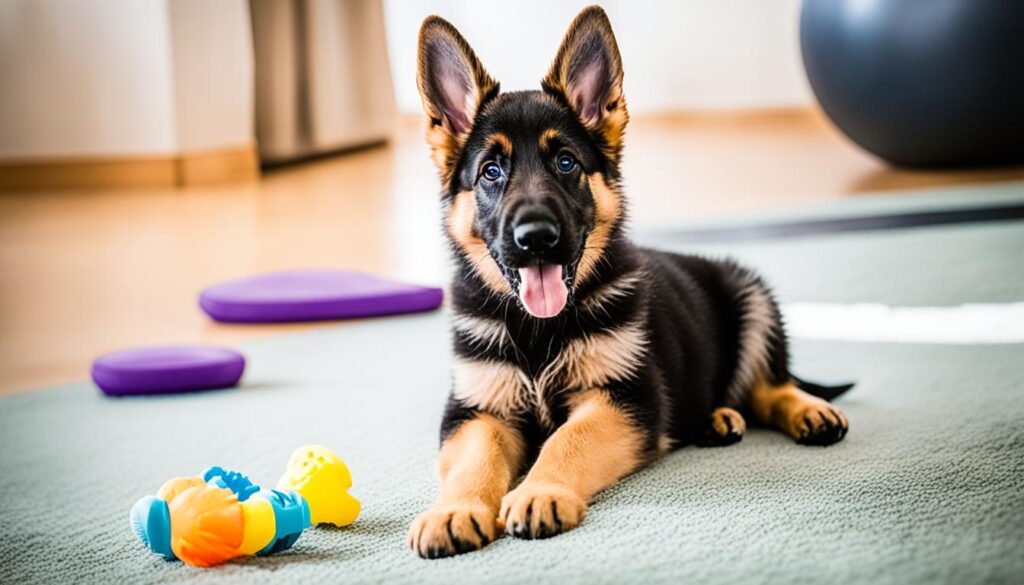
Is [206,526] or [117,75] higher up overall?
[117,75]

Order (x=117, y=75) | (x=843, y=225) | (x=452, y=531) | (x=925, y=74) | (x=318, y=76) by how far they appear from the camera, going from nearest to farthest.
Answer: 1. (x=452, y=531)
2. (x=843, y=225)
3. (x=925, y=74)
4. (x=117, y=75)
5. (x=318, y=76)

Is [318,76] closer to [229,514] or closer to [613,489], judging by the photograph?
[613,489]

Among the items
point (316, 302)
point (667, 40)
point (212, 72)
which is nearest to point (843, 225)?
point (316, 302)

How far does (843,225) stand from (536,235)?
10.8 feet

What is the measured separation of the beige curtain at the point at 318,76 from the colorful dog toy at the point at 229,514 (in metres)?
6.74

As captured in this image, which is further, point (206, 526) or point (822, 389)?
point (822, 389)

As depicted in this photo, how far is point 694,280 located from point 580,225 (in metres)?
0.69

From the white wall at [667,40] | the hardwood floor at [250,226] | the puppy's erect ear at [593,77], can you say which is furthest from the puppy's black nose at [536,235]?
the white wall at [667,40]

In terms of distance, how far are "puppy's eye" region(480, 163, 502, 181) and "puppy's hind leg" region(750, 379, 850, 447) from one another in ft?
2.73

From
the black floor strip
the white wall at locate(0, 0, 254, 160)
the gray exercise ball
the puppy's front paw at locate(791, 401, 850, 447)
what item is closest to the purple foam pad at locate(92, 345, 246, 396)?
the puppy's front paw at locate(791, 401, 850, 447)

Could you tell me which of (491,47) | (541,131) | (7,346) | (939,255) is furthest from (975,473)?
(491,47)

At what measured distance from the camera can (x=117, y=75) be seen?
745 centimetres

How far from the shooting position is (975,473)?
6.86 ft

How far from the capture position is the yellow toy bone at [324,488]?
2029 millimetres
